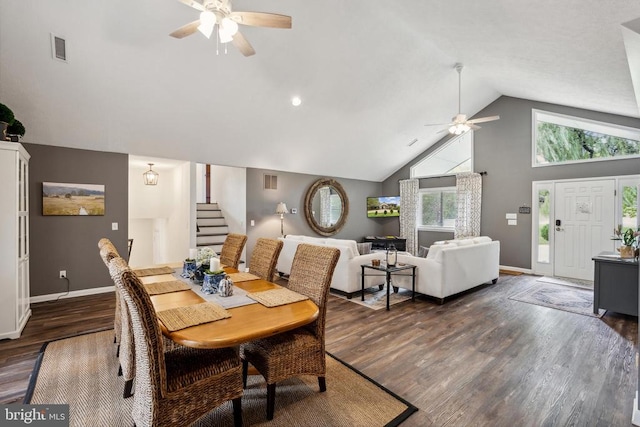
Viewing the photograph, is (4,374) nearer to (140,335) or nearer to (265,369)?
(140,335)

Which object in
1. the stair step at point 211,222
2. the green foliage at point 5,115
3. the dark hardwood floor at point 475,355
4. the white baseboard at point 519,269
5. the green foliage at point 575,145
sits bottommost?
the dark hardwood floor at point 475,355

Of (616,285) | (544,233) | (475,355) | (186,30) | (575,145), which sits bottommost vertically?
(475,355)

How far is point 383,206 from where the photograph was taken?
8.73 meters

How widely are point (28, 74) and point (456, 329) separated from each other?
5.71 meters

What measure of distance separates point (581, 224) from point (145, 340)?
24.2ft

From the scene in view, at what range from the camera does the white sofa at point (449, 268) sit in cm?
425

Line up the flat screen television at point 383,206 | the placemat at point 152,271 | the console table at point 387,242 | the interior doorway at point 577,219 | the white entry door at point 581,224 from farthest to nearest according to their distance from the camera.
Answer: the flat screen television at point 383,206 < the console table at point 387,242 < the white entry door at point 581,224 < the interior doorway at point 577,219 < the placemat at point 152,271

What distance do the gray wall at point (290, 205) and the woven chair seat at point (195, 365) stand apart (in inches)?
182

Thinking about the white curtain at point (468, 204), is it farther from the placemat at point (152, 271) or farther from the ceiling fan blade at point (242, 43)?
the placemat at point (152, 271)

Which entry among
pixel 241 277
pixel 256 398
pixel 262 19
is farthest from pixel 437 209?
pixel 256 398

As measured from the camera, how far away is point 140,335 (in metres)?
1.46

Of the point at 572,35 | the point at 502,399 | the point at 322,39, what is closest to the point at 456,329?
the point at 502,399

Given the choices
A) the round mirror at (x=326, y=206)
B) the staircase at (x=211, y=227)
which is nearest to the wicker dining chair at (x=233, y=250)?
the staircase at (x=211, y=227)

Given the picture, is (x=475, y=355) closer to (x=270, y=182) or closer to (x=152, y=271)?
(x=152, y=271)
